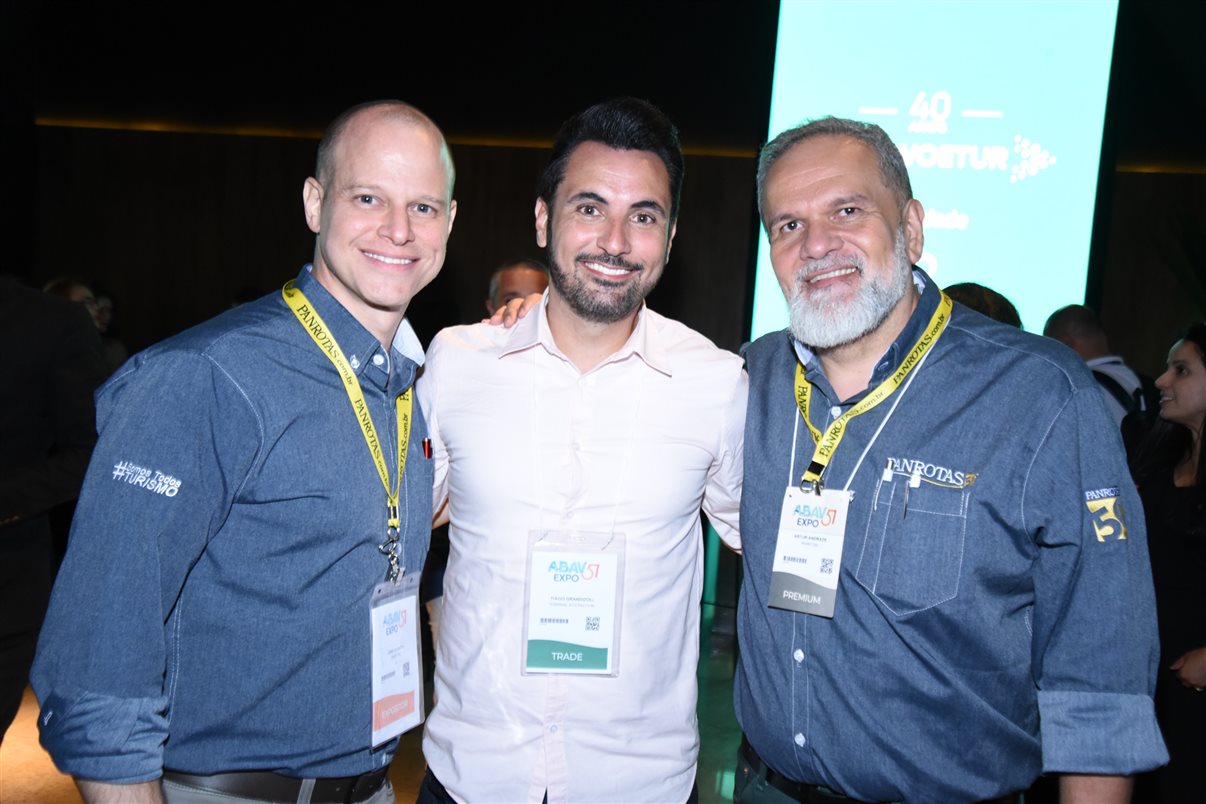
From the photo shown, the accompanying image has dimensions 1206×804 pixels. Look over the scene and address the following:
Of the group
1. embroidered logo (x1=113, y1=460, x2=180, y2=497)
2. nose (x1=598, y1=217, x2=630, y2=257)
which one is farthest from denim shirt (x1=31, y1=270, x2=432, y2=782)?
nose (x1=598, y1=217, x2=630, y2=257)

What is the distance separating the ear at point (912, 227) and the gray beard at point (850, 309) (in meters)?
0.05

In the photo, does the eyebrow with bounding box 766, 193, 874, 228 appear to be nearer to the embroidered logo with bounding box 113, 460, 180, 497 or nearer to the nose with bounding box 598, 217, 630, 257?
the nose with bounding box 598, 217, 630, 257

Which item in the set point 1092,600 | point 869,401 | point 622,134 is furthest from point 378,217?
point 1092,600

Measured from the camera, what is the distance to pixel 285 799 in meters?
1.53

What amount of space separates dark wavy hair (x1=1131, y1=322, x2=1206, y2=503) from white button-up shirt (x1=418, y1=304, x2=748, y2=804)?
1.90m

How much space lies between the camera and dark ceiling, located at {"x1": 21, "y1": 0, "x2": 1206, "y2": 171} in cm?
688

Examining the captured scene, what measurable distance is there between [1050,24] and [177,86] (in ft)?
24.6

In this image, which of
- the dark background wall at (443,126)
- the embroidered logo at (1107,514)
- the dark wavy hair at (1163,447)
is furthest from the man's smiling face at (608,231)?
the dark background wall at (443,126)

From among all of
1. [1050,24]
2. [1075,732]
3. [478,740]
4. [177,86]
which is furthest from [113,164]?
[1075,732]

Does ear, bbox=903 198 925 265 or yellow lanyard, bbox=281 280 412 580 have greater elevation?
ear, bbox=903 198 925 265

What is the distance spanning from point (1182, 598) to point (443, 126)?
7160 mm

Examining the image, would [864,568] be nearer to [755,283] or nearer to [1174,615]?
[1174,615]

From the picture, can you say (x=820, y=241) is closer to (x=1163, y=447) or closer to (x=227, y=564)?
(x=227, y=564)

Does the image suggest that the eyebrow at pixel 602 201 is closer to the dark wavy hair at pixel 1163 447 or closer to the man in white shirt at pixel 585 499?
the man in white shirt at pixel 585 499
